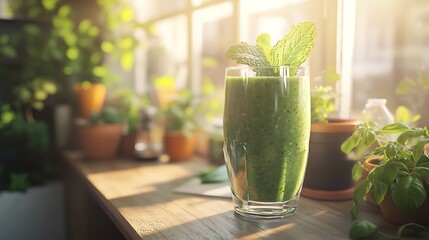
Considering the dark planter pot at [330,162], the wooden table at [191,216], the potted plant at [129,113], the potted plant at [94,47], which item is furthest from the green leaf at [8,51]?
the dark planter pot at [330,162]

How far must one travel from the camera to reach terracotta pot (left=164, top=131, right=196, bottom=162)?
5.29 feet

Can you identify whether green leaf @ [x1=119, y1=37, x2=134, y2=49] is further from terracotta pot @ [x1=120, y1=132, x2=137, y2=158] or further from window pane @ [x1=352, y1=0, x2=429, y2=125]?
window pane @ [x1=352, y1=0, x2=429, y2=125]

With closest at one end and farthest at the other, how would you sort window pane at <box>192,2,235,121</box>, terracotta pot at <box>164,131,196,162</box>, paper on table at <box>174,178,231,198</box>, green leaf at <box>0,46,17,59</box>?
paper on table at <box>174,178,231,198</box> < terracotta pot at <box>164,131,196,162</box> < window pane at <box>192,2,235,121</box> < green leaf at <box>0,46,17,59</box>

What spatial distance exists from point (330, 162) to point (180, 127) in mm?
804

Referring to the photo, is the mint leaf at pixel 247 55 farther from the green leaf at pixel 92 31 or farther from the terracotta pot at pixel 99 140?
the green leaf at pixel 92 31

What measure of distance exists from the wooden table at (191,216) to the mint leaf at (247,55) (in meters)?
0.33

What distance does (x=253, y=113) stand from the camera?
0.81m

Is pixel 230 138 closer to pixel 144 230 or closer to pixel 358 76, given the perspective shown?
pixel 144 230

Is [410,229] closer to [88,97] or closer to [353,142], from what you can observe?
[353,142]

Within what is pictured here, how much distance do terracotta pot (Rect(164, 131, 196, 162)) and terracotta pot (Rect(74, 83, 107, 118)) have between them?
0.55 m

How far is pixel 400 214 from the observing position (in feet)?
2.52

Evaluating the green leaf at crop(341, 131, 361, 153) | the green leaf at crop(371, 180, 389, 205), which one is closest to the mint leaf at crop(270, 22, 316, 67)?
the green leaf at crop(341, 131, 361, 153)

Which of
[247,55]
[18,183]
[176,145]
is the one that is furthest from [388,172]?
[18,183]

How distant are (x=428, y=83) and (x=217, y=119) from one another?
36.2 inches
